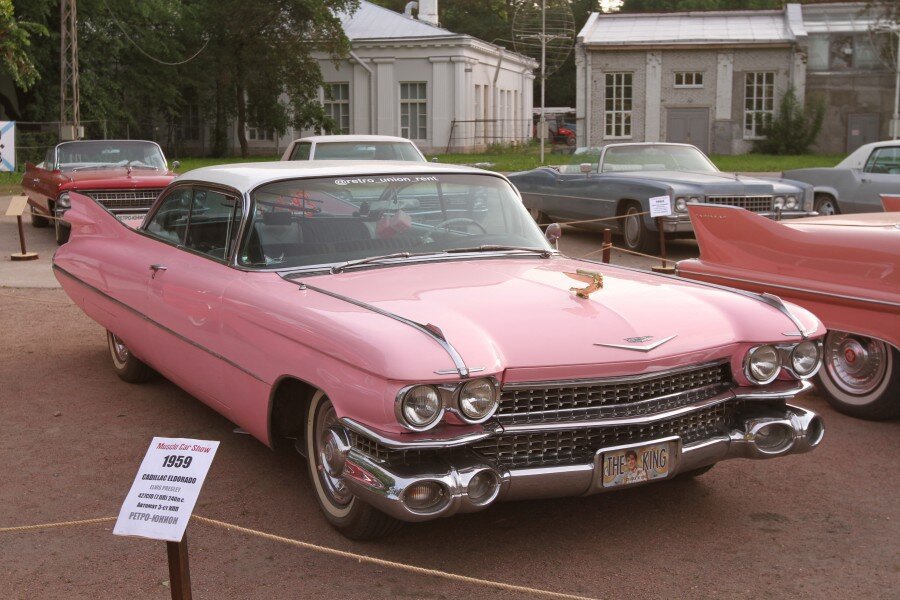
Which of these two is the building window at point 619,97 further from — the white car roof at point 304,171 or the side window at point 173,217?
the white car roof at point 304,171

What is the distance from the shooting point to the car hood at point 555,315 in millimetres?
4047

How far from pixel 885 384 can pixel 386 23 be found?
42.9 m

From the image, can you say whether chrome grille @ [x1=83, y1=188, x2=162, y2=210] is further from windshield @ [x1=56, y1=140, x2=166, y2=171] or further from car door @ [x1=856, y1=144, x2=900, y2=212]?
car door @ [x1=856, y1=144, x2=900, y2=212]

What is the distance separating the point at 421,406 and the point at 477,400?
21 centimetres

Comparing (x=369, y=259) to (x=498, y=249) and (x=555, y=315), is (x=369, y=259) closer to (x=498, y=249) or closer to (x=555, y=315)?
(x=498, y=249)

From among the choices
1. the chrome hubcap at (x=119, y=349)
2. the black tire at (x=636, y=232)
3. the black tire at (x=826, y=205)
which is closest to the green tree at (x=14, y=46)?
the black tire at (x=636, y=232)

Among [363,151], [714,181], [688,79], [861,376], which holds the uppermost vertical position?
[688,79]

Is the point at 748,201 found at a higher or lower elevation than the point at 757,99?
lower

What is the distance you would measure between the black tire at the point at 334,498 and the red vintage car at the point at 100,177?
10036 mm

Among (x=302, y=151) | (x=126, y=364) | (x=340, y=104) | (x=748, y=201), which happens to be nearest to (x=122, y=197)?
(x=302, y=151)

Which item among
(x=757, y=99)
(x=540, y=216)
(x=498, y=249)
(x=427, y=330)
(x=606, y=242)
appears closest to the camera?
(x=427, y=330)

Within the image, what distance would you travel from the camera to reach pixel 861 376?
6.30 metres

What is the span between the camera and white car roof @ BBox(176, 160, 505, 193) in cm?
Result: 553

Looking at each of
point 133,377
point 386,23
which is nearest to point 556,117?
point 386,23
